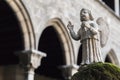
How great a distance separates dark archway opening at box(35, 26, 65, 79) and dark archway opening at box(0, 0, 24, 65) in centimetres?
124

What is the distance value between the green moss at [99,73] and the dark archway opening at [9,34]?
5.88 m

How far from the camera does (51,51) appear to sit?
15055 millimetres

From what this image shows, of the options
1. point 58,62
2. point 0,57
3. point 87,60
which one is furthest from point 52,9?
point 87,60

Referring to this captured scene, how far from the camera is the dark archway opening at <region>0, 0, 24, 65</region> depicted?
466 inches

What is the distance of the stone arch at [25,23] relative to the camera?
451 inches

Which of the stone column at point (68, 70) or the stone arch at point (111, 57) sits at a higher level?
the stone arch at point (111, 57)

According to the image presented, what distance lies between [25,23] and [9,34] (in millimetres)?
1633

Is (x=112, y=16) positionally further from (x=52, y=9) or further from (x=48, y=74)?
(x=52, y=9)

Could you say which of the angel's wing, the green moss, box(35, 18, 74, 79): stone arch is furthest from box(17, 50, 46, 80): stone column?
the green moss

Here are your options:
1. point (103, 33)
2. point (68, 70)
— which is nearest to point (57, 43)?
point (68, 70)

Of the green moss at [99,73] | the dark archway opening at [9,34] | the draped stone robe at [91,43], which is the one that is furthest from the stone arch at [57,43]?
the green moss at [99,73]

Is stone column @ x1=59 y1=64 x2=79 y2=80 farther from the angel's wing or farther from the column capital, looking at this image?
the angel's wing

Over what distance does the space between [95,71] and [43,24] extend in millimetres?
6481

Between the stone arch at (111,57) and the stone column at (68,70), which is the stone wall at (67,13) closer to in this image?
the stone arch at (111,57)
